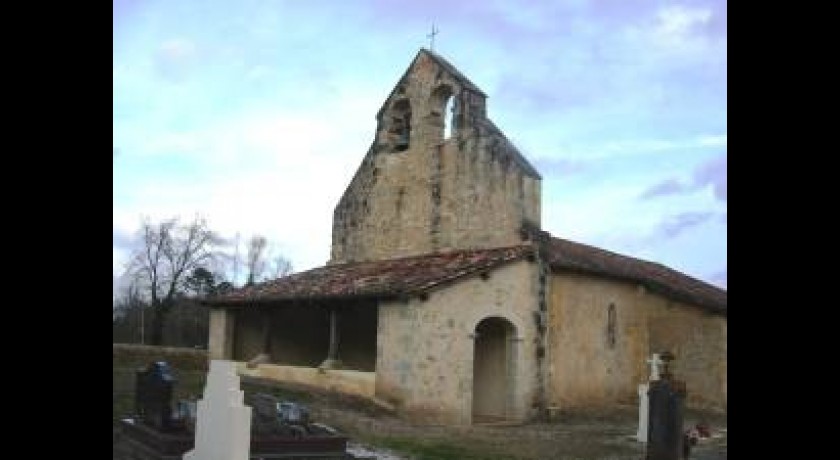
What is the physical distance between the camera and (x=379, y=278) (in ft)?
57.6

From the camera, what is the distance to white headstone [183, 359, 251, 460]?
8.00 metres

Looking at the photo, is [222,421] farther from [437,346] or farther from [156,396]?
[437,346]

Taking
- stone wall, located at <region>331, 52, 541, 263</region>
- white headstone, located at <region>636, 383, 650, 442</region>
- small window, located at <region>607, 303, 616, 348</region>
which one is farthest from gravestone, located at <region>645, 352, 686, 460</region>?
small window, located at <region>607, 303, 616, 348</region>

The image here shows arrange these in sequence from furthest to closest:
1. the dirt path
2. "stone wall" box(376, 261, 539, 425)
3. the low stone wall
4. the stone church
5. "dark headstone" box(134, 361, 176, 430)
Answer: the low stone wall < the stone church < "stone wall" box(376, 261, 539, 425) < the dirt path < "dark headstone" box(134, 361, 176, 430)

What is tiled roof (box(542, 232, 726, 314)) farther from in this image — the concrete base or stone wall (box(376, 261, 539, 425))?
the concrete base

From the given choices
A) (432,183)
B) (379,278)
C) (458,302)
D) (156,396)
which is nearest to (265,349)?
(379,278)

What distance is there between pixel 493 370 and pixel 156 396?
9458mm

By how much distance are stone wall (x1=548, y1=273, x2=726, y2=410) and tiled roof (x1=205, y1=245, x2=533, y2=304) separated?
219cm

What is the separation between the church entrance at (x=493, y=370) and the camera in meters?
17.3

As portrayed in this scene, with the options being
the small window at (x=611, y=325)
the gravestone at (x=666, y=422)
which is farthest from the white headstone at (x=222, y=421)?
the small window at (x=611, y=325)
